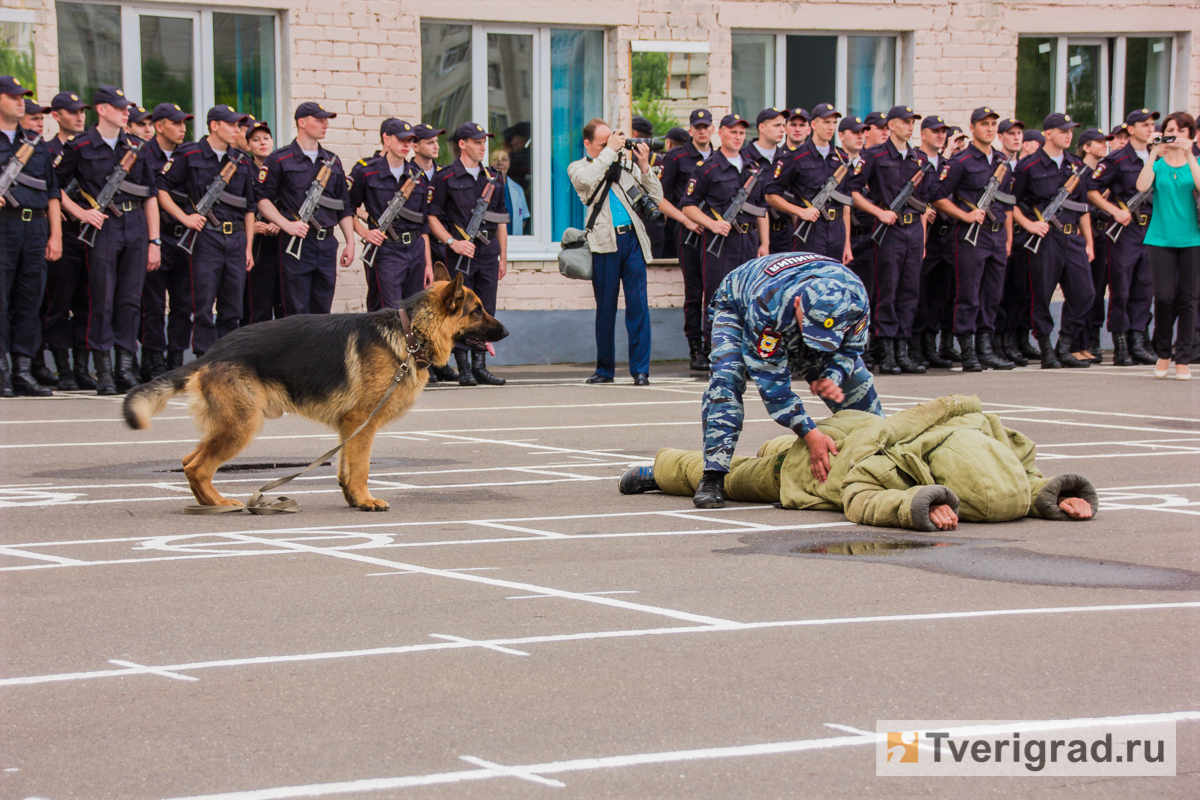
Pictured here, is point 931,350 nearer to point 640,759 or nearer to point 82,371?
point 82,371

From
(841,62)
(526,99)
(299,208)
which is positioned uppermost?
(841,62)

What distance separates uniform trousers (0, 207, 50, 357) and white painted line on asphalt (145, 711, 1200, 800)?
1150 cm

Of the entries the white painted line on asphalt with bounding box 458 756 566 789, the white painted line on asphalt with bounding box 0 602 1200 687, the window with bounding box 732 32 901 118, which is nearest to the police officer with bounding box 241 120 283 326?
the window with bounding box 732 32 901 118

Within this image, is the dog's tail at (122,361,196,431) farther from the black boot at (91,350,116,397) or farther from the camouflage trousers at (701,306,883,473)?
the black boot at (91,350,116,397)

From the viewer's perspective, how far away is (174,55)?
58.7 feet

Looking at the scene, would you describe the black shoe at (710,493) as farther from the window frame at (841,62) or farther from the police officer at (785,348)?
the window frame at (841,62)

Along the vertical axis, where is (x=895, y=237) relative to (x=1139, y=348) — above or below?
above

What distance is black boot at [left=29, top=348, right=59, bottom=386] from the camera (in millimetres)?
14859

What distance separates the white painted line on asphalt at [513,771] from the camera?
155 inches

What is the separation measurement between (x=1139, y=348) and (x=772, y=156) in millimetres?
5409

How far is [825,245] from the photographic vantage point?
56.6 ft

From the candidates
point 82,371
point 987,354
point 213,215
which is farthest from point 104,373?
point 987,354

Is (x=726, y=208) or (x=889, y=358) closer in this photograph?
(x=726, y=208)

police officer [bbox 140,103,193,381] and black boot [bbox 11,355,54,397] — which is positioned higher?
police officer [bbox 140,103,193,381]
